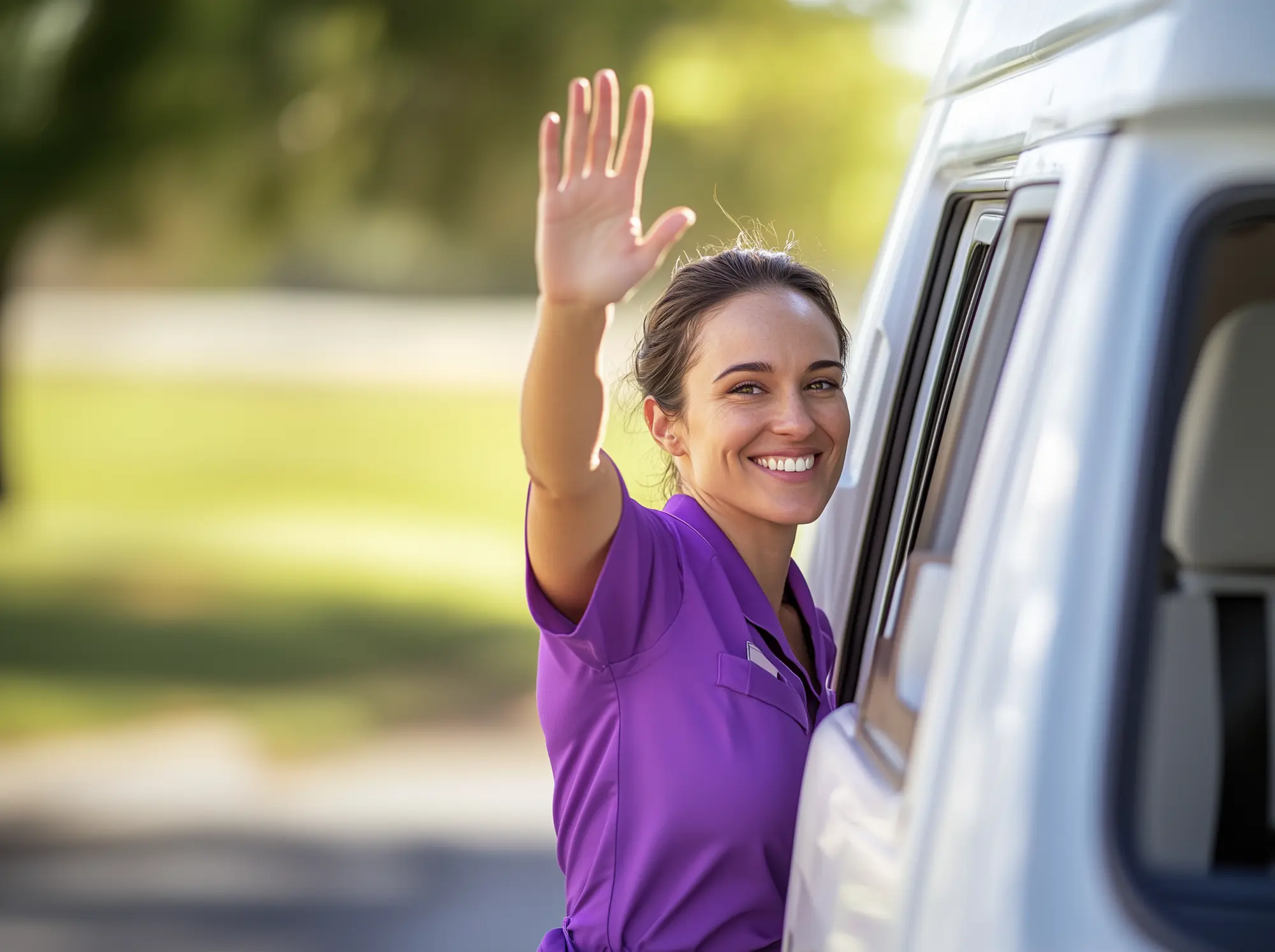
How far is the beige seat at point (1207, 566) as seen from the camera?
5.52 feet

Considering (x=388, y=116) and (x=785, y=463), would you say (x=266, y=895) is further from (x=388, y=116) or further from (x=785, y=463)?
(x=388, y=116)

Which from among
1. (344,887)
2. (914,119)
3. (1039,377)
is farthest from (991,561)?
(914,119)

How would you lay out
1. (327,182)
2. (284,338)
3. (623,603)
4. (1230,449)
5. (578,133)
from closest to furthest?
(1230,449)
(578,133)
(623,603)
(327,182)
(284,338)

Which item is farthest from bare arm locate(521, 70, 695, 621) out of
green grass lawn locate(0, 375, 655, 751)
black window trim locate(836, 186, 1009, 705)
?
black window trim locate(836, 186, 1009, 705)

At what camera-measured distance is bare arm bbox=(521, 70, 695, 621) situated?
76.0 inches

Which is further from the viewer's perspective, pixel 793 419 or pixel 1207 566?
pixel 793 419

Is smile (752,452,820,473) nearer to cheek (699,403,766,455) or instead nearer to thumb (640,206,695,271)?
cheek (699,403,766,455)

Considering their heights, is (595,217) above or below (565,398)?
above

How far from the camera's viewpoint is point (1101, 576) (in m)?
1.41

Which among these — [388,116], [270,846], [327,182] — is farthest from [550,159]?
[327,182]

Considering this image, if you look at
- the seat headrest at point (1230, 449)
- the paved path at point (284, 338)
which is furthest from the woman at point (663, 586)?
the paved path at point (284, 338)

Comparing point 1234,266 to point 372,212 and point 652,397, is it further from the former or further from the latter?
point 372,212

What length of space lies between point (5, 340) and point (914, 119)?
7.42m

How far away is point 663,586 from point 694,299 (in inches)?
21.2
